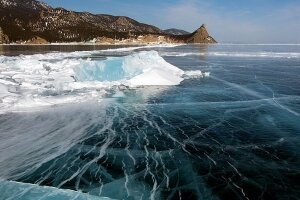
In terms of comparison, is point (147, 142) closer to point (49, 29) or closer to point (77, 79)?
point (77, 79)

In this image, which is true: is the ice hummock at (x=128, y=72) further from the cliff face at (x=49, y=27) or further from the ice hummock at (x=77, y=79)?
the cliff face at (x=49, y=27)

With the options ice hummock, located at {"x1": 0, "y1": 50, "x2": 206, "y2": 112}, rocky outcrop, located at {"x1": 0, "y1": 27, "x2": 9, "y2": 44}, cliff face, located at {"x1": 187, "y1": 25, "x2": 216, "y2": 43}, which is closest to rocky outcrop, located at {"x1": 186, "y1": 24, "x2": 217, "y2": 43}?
cliff face, located at {"x1": 187, "y1": 25, "x2": 216, "y2": 43}

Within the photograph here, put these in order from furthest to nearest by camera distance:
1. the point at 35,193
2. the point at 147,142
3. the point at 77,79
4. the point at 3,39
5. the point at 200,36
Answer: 1. the point at 200,36
2. the point at 3,39
3. the point at 77,79
4. the point at 147,142
5. the point at 35,193

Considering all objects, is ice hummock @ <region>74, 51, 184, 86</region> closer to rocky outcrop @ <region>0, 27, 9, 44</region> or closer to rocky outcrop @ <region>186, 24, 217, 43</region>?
rocky outcrop @ <region>0, 27, 9, 44</region>

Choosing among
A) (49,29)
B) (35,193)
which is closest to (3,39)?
(49,29)

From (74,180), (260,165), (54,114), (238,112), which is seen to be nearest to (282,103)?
(238,112)

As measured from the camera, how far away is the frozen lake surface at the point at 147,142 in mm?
6133

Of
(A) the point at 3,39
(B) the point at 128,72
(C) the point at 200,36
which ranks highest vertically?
(B) the point at 128,72

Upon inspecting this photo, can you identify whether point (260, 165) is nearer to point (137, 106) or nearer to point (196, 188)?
point (196, 188)

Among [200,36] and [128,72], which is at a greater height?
[128,72]

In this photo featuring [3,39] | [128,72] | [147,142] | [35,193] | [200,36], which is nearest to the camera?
[35,193]

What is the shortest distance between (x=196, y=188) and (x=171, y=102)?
284 inches

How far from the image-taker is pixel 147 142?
8.54m

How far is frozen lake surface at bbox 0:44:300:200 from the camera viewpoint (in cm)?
613
